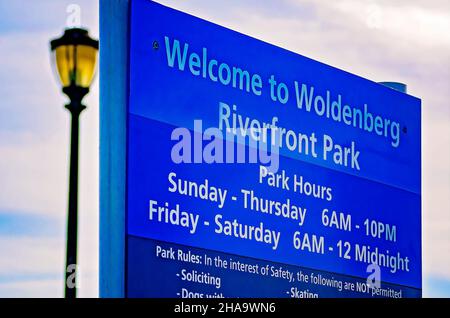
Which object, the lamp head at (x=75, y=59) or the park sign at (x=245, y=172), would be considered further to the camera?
the park sign at (x=245, y=172)

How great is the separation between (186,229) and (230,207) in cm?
69

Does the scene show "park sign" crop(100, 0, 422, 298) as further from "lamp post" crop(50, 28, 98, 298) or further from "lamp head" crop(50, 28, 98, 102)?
"lamp head" crop(50, 28, 98, 102)

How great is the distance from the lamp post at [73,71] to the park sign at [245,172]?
154cm

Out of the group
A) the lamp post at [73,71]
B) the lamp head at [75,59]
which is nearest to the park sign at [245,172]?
the lamp post at [73,71]

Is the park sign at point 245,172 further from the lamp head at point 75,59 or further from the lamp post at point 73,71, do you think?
the lamp head at point 75,59

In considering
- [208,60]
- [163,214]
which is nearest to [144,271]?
[163,214]

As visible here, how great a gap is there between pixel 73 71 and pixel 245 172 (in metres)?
3.27

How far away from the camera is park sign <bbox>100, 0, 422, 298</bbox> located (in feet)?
35.6

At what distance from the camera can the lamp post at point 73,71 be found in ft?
Result: 29.7

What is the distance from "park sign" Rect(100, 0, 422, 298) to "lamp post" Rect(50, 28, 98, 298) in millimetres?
1545

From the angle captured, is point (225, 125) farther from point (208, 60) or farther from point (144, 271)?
point (144, 271)

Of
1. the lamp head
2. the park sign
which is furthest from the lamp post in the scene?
the park sign

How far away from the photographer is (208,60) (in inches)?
461
